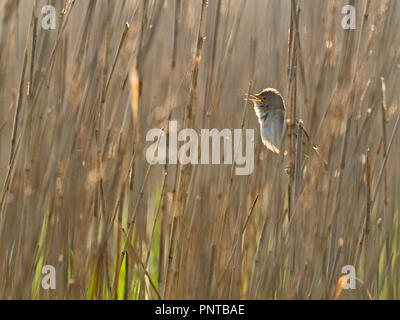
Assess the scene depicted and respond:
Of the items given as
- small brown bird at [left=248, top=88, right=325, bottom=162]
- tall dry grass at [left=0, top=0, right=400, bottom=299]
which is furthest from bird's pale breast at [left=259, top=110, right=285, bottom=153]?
tall dry grass at [left=0, top=0, right=400, bottom=299]

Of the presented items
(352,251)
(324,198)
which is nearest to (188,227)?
(324,198)

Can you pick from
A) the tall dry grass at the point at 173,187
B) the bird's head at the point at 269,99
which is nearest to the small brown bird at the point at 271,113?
the bird's head at the point at 269,99

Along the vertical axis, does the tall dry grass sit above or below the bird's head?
below

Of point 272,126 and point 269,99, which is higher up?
point 269,99

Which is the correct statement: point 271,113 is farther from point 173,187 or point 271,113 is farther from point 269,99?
point 173,187

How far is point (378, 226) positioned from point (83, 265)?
820 millimetres

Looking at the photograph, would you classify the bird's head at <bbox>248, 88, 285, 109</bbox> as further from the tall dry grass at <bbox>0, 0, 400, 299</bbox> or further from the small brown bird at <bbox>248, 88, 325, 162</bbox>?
Answer: the tall dry grass at <bbox>0, 0, 400, 299</bbox>

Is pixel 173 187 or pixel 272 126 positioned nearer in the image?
pixel 173 187

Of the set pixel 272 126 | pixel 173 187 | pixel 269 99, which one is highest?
pixel 269 99

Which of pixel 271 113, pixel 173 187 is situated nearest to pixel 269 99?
pixel 271 113

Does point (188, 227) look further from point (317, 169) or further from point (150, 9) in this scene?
point (150, 9)
